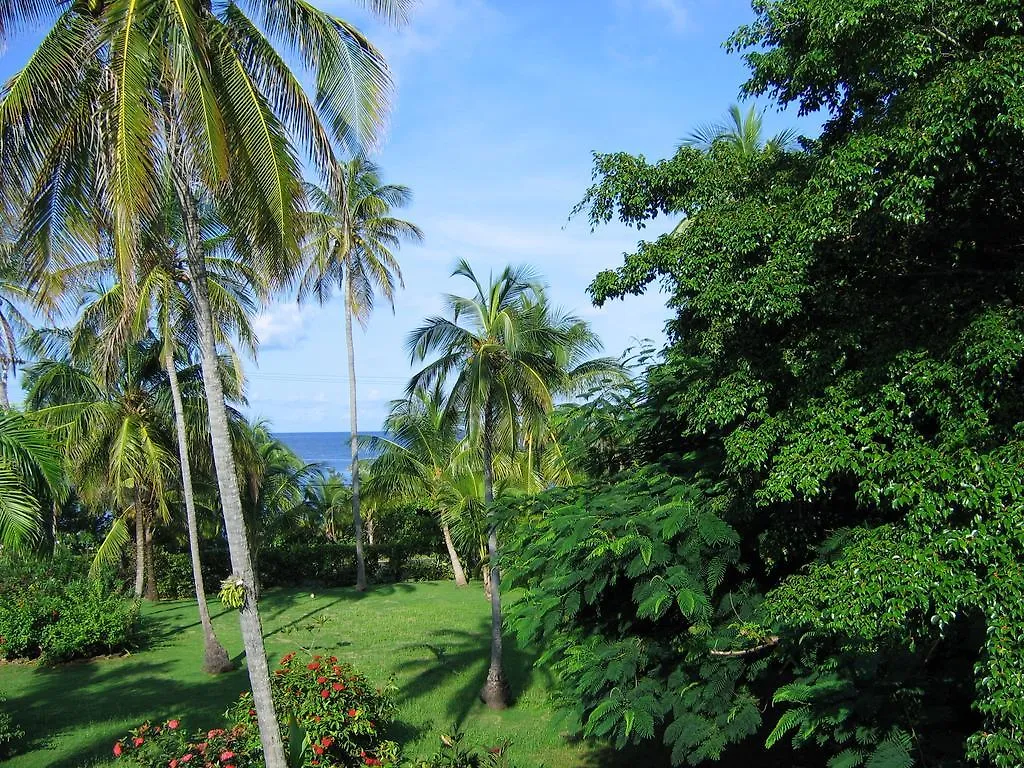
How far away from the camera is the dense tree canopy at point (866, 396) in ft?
15.8

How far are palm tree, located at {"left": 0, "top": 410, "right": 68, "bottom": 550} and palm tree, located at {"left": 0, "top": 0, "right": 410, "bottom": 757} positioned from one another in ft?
9.94

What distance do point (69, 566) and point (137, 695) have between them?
7.85m

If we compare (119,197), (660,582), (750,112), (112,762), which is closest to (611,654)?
(660,582)

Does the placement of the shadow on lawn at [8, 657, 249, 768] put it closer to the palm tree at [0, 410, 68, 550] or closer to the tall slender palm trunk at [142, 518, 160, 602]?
the palm tree at [0, 410, 68, 550]

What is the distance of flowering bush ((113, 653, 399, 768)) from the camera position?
27.2 feet

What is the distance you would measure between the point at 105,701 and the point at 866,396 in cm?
1395

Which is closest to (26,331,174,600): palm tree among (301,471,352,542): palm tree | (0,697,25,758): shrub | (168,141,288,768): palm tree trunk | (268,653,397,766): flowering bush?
(0,697,25,758): shrub

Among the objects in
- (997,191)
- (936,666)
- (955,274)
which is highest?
(997,191)

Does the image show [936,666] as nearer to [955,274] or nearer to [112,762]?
[955,274]

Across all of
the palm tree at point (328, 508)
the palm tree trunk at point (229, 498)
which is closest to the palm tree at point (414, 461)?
the palm tree at point (328, 508)

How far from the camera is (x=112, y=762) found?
409 inches

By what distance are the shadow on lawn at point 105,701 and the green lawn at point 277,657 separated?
21 mm

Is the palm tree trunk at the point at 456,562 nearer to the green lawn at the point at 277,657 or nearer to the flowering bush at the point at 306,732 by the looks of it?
the green lawn at the point at 277,657

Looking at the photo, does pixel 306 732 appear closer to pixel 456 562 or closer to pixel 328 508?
pixel 456 562
